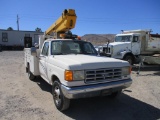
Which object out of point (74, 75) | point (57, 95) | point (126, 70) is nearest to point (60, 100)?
point (57, 95)

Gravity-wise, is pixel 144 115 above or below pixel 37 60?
below

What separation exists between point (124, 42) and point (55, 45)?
8458mm

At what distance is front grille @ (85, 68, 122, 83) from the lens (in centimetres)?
468

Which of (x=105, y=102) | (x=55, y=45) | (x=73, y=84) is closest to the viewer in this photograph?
(x=73, y=84)

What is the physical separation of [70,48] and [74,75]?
6.65ft

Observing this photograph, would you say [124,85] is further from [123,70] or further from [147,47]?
[147,47]

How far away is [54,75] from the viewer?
5418 mm

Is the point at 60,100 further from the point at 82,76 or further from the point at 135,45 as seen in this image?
the point at 135,45

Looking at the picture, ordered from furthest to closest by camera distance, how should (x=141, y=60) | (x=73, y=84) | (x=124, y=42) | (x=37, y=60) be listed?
(x=124, y=42) → (x=141, y=60) → (x=37, y=60) → (x=73, y=84)

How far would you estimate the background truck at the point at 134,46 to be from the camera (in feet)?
43.5

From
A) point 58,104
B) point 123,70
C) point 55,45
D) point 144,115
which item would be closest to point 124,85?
point 123,70

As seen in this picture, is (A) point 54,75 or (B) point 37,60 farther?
(B) point 37,60

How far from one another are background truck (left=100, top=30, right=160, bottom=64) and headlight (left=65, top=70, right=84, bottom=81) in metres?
8.60

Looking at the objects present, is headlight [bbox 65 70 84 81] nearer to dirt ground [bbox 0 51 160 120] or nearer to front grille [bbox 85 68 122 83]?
front grille [bbox 85 68 122 83]
